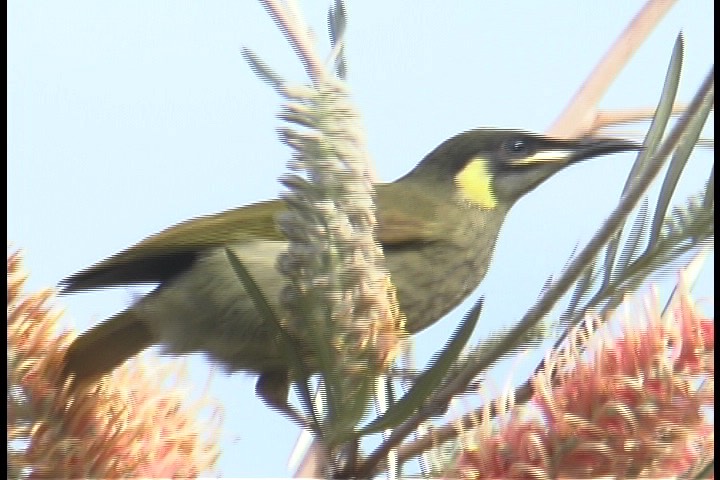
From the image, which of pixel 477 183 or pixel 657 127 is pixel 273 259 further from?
pixel 477 183

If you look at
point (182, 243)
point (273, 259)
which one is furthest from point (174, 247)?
point (273, 259)

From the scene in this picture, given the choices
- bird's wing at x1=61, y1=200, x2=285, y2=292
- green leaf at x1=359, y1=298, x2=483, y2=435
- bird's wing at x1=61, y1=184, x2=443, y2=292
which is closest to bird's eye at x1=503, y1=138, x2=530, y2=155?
bird's wing at x1=61, y1=184, x2=443, y2=292

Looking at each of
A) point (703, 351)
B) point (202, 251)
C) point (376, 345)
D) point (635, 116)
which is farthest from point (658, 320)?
point (202, 251)

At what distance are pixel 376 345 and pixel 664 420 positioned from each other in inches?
6.1

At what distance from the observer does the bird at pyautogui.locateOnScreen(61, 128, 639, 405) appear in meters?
0.61

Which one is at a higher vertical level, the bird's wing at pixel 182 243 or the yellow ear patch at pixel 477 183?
the yellow ear patch at pixel 477 183

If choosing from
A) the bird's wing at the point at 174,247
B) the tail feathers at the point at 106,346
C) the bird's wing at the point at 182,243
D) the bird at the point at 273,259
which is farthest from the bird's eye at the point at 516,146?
the tail feathers at the point at 106,346

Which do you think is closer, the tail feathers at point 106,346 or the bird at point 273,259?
the tail feathers at point 106,346

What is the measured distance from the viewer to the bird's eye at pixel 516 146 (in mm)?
966

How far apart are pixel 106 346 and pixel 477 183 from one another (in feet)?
2.06

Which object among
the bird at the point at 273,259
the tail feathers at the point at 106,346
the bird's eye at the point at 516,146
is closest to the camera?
the tail feathers at the point at 106,346

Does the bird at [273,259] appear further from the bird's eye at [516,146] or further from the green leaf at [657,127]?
the green leaf at [657,127]

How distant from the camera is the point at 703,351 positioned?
0.45 meters

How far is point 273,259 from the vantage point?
0.41 meters
